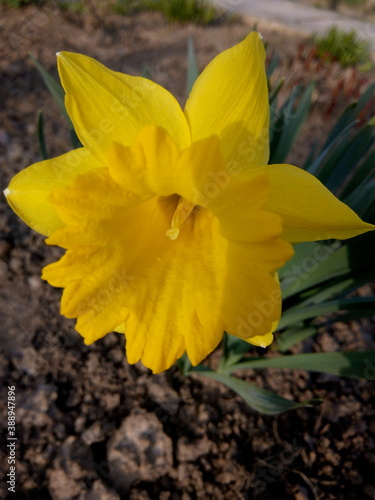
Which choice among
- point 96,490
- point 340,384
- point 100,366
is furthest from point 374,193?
point 96,490

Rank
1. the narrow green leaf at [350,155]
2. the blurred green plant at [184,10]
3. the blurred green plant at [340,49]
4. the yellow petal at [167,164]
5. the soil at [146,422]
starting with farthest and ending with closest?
the blurred green plant at [184,10] → the blurred green plant at [340,49] → the soil at [146,422] → the narrow green leaf at [350,155] → the yellow petal at [167,164]

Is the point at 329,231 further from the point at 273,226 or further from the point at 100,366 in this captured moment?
the point at 100,366

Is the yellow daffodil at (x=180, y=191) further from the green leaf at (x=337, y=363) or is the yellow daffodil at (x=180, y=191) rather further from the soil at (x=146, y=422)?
the soil at (x=146, y=422)

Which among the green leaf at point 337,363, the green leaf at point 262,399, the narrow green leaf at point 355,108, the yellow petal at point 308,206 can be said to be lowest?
the green leaf at point 262,399

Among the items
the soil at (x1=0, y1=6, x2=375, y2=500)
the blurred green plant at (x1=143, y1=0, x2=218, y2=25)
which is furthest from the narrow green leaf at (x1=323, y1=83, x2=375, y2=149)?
the blurred green plant at (x1=143, y1=0, x2=218, y2=25)

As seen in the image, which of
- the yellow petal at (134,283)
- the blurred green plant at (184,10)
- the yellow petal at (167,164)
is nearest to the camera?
the yellow petal at (167,164)

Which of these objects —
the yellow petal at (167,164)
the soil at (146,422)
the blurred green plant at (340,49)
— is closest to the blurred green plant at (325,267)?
the soil at (146,422)

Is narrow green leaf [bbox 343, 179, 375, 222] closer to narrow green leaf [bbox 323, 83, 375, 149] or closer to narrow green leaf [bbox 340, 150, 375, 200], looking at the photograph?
narrow green leaf [bbox 340, 150, 375, 200]
